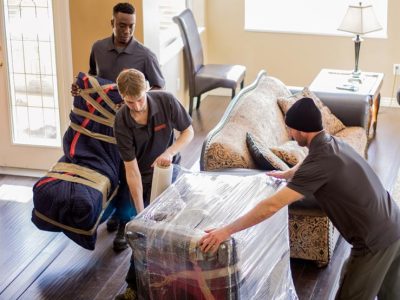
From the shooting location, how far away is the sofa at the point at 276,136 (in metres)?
4.38

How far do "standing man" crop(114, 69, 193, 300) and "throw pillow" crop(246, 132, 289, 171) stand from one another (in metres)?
0.57

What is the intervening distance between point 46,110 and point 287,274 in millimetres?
2758

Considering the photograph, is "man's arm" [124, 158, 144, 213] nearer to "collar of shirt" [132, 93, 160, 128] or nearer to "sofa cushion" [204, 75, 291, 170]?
"collar of shirt" [132, 93, 160, 128]

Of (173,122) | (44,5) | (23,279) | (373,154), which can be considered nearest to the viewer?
(173,122)

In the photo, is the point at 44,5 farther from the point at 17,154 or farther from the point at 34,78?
the point at 17,154

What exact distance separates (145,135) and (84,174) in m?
0.70

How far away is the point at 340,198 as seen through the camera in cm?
315

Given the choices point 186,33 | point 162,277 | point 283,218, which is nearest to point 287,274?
point 283,218

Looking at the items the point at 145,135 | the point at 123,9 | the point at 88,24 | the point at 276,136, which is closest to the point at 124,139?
the point at 145,135

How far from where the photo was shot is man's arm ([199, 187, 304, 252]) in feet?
10.3

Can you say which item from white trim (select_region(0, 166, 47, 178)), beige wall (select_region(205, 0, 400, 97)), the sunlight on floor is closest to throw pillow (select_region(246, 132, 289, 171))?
the sunlight on floor

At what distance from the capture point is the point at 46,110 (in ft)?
18.9

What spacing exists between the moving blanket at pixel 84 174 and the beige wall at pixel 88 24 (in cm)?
97

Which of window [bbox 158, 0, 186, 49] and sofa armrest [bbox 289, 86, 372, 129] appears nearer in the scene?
sofa armrest [bbox 289, 86, 372, 129]
